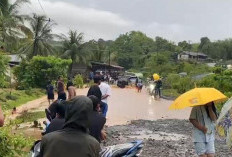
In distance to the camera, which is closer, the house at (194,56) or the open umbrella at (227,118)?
the open umbrella at (227,118)

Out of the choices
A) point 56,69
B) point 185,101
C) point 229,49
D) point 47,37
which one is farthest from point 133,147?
point 229,49

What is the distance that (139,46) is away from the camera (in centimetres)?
10781

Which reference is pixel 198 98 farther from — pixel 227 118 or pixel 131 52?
pixel 131 52

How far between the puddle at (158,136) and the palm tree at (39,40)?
124 ft

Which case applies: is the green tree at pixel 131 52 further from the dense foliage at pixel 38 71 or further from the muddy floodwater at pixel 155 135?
the muddy floodwater at pixel 155 135

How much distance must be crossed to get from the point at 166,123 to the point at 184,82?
75.6 feet

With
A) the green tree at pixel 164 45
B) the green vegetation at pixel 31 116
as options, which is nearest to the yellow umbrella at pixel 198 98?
the green vegetation at pixel 31 116

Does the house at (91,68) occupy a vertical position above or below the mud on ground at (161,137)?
above

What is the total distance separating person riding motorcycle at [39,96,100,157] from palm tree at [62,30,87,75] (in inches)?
2292

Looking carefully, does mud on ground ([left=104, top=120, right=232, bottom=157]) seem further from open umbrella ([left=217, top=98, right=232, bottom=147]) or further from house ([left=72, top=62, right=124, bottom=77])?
house ([left=72, top=62, right=124, bottom=77])

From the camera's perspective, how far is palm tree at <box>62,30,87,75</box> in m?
62.4

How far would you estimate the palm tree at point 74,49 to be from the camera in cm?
6241

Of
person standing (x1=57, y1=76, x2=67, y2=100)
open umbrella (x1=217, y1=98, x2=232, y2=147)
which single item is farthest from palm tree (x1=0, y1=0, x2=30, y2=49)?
open umbrella (x1=217, y1=98, x2=232, y2=147)

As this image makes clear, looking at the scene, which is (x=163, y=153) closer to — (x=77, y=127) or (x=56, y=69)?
(x=77, y=127)
